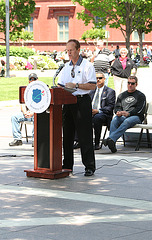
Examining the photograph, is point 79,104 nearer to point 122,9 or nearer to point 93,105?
point 93,105

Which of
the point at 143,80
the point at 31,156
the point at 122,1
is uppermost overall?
the point at 122,1

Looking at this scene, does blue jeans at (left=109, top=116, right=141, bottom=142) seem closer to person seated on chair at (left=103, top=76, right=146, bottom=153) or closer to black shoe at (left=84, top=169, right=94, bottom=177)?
person seated on chair at (left=103, top=76, right=146, bottom=153)

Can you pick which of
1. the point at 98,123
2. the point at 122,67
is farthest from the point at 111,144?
the point at 122,67

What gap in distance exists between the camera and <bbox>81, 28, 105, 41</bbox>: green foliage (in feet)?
224

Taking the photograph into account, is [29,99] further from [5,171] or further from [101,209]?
[101,209]

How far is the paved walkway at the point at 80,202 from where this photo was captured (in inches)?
217

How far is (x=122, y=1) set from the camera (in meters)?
44.6

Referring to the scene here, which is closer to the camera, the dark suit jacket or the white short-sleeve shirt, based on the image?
the white short-sleeve shirt

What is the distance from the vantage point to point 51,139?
8156 millimetres

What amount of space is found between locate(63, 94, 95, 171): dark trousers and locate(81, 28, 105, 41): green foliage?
59333mm

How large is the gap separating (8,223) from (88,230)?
0.80 metres

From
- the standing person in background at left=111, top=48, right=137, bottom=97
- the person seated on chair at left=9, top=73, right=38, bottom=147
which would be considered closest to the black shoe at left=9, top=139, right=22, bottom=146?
the person seated on chair at left=9, top=73, right=38, bottom=147

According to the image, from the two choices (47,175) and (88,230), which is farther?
(47,175)

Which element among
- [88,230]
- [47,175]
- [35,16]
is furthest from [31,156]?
[35,16]
